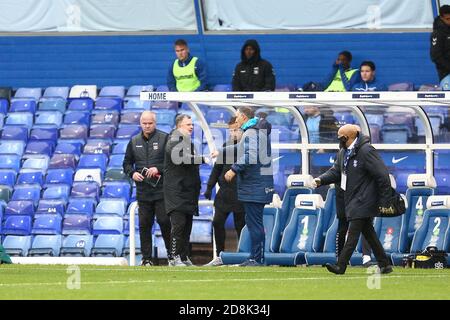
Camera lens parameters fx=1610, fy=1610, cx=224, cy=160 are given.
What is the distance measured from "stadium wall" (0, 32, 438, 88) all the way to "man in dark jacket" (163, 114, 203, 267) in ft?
23.8

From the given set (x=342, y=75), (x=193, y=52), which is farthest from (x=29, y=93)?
(x=342, y=75)

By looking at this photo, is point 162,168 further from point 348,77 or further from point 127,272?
point 348,77

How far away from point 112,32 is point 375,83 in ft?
21.1

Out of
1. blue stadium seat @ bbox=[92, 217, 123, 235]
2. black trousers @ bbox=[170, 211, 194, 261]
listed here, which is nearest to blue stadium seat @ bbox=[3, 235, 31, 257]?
Result: blue stadium seat @ bbox=[92, 217, 123, 235]

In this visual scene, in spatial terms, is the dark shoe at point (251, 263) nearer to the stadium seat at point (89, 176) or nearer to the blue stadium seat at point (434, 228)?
the blue stadium seat at point (434, 228)

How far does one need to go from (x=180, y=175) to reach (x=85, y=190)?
628 centimetres

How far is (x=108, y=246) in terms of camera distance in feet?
90.4

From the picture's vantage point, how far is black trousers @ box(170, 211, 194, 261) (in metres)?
23.0

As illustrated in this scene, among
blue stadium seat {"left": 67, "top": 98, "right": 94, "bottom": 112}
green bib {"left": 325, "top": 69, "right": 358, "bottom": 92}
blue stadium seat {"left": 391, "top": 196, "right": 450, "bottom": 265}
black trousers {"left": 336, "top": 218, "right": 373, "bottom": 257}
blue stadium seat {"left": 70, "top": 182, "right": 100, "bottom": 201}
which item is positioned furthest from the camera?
blue stadium seat {"left": 67, "top": 98, "right": 94, "bottom": 112}

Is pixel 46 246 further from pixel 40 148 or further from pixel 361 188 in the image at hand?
pixel 361 188

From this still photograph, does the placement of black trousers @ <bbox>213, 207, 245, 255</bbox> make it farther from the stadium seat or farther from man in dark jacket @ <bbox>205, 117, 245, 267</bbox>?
the stadium seat

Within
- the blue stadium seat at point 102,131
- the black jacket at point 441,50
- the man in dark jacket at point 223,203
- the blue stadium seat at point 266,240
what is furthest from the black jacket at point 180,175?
the blue stadium seat at point 102,131

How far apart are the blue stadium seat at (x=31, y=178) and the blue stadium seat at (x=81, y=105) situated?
1.94 metres

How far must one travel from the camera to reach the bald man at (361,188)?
20.0m
